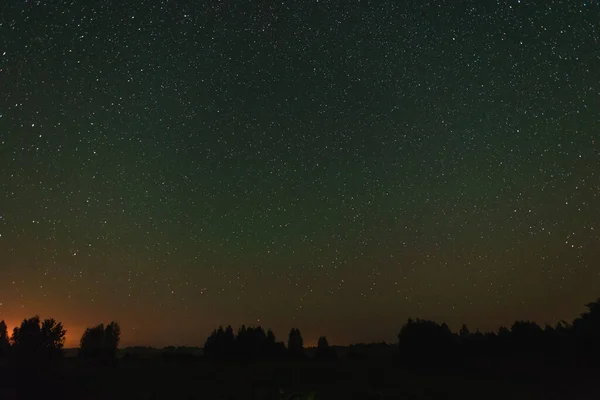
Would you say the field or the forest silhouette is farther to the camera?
the forest silhouette

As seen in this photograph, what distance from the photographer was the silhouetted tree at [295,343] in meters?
54.7

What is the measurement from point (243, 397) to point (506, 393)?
13.8 meters

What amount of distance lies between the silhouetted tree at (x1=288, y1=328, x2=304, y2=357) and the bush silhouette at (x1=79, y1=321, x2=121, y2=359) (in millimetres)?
22276

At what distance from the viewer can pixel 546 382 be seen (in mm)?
26547

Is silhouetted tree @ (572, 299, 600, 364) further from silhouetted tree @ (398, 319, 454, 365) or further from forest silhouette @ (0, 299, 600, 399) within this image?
silhouetted tree @ (398, 319, 454, 365)

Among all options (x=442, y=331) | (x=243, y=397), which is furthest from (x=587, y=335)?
(x=243, y=397)

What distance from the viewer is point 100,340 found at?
63.0m

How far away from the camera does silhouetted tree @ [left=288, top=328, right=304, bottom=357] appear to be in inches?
2155

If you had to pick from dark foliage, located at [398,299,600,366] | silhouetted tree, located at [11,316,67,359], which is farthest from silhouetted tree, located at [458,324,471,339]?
silhouetted tree, located at [11,316,67,359]

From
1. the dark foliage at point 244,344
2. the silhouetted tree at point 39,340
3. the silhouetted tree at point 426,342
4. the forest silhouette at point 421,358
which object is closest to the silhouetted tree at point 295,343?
the dark foliage at point 244,344

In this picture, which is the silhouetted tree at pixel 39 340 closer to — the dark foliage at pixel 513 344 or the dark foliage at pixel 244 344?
the dark foliage at pixel 244 344

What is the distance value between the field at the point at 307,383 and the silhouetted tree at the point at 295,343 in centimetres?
1973

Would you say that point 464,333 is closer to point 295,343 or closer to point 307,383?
point 295,343

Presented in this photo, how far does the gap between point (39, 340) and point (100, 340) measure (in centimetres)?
3084
